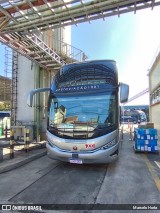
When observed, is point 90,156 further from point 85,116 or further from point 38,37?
point 38,37

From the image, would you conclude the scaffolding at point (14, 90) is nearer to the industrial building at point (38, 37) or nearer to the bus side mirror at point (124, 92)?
the industrial building at point (38, 37)

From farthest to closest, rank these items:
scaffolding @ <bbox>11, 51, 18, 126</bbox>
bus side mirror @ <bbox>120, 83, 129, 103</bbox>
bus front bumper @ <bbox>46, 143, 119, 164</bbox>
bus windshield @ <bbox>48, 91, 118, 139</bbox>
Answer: scaffolding @ <bbox>11, 51, 18, 126</bbox>, bus side mirror @ <bbox>120, 83, 129, 103</bbox>, bus windshield @ <bbox>48, 91, 118, 139</bbox>, bus front bumper @ <bbox>46, 143, 119, 164</bbox>

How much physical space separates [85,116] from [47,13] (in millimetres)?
4496

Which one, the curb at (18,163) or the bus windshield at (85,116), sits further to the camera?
the curb at (18,163)

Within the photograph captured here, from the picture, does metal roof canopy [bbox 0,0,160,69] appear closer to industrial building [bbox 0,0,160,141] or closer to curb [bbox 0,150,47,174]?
industrial building [bbox 0,0,160,141]

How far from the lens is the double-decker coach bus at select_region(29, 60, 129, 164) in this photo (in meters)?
6.42

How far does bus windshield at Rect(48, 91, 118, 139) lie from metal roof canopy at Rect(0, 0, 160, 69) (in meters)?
3.32

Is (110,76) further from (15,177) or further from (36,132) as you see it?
(36,132)

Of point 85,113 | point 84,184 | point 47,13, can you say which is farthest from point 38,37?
point 84,184

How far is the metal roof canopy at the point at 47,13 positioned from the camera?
23.9ft

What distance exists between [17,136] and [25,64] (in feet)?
15.6

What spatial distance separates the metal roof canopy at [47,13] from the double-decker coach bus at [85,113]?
6.61 feet

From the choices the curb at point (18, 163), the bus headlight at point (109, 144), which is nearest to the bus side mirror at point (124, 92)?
the bus headlight at point (109, 144)

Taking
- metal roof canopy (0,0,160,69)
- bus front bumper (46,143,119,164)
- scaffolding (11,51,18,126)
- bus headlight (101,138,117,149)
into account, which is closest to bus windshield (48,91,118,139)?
bus headlight (101,138,117,149)
